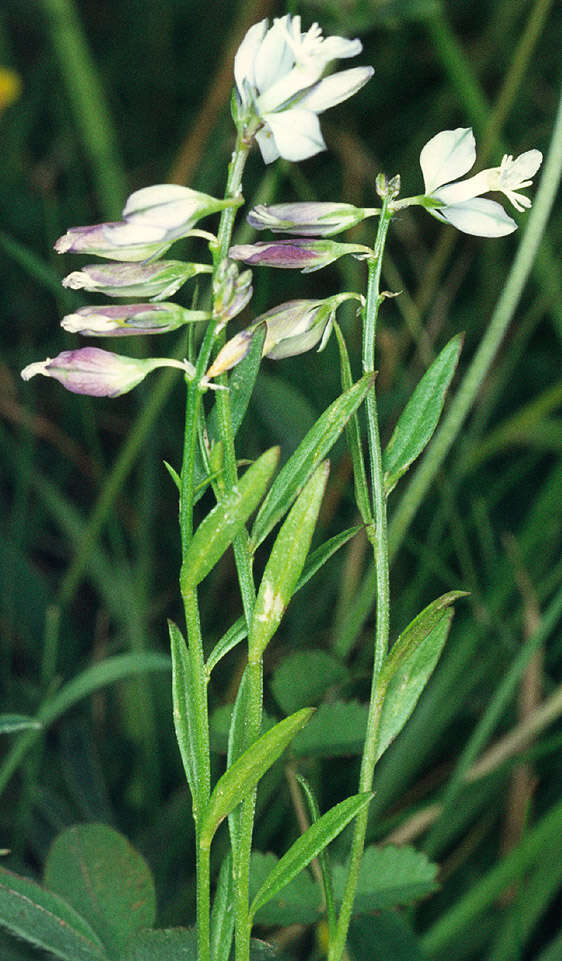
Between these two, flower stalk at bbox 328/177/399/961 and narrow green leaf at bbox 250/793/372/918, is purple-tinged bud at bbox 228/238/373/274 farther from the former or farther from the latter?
narrow green leaf at bbox 250/793/372/918

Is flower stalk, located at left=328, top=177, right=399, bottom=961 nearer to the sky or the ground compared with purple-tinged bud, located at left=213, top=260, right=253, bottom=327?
nearer to the ground

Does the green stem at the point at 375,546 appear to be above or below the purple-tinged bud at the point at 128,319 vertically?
below

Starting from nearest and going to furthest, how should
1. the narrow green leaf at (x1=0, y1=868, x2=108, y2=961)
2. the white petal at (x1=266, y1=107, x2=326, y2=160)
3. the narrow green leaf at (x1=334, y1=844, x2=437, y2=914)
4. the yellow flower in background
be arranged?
the white petal at (x1=266, y1=107, x2=326, y2=160) < the narrow green leaf at (x1=0, y1=868, x2=108, y2=961) < the narrow green leaf at (x1=334, y1=844, x2=437, y2=914) < the yellow flower in background

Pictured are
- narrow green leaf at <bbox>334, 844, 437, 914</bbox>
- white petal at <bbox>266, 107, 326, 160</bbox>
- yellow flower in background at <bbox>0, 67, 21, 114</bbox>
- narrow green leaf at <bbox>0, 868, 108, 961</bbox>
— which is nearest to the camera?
white petal at <bbox>266, 107, 326, 160</bbox>

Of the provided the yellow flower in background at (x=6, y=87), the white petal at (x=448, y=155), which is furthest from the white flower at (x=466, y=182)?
the yellow flower in background at (x=6, y=87)

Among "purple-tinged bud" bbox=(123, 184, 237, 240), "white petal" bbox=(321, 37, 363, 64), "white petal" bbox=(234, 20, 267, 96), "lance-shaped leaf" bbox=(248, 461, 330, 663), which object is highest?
"white petal" bbox=(234, 20, 267, 96)

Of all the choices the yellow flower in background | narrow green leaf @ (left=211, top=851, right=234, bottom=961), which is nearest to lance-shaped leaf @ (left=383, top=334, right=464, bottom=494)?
narrow green leaf @ (left=211, top=851, right=234, bottom=961)

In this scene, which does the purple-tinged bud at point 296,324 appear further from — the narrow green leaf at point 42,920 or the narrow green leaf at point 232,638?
the narrow green leaf at point 42,920

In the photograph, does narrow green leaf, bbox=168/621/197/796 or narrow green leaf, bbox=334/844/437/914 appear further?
narrow green leaf, bbox=334/844/437/914
